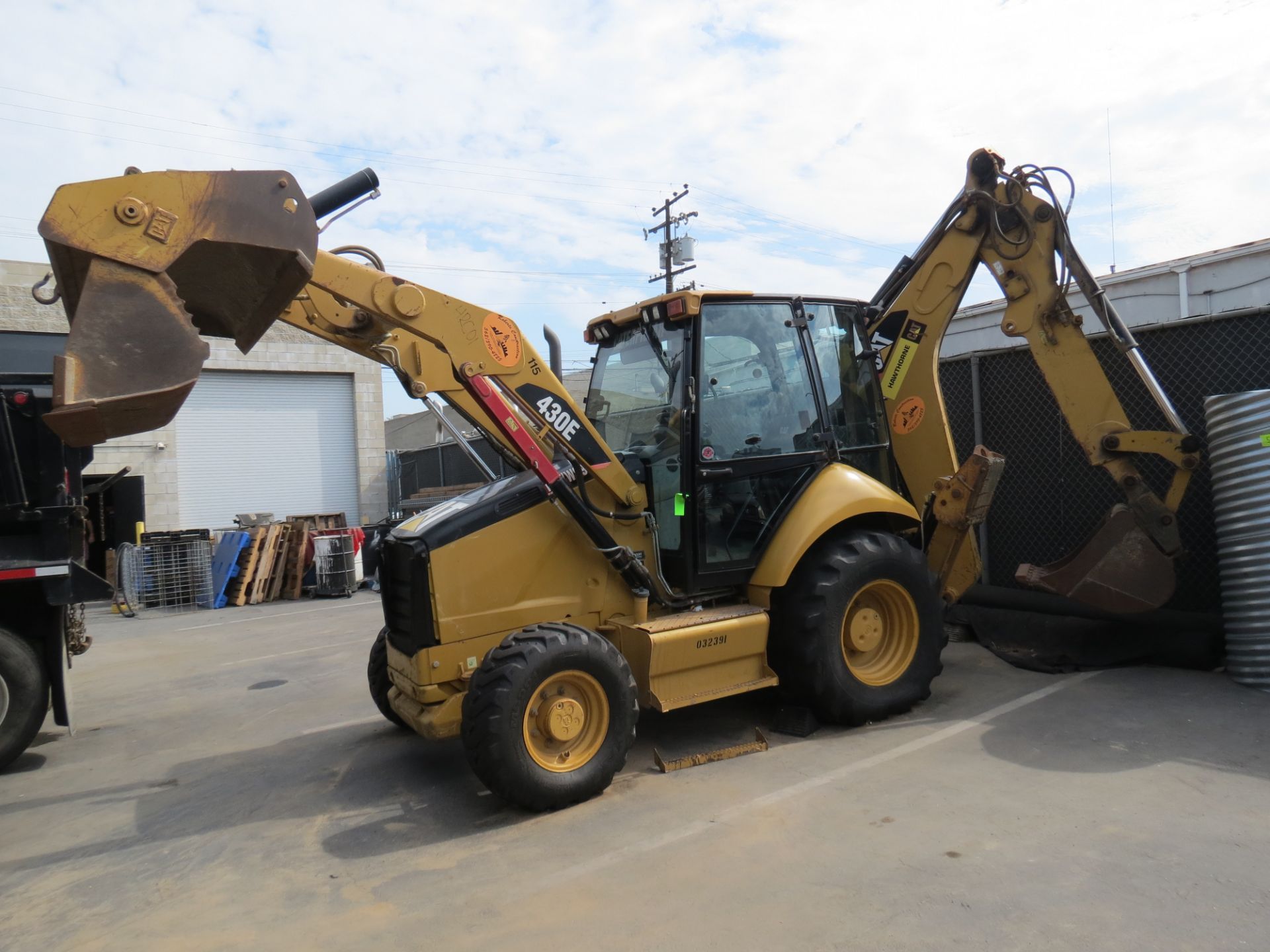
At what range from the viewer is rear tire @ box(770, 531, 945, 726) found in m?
5.30

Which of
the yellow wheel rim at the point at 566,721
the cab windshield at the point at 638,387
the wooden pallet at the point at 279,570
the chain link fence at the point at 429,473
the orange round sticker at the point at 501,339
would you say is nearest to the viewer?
the yellow wheel rim at the point at 566,721

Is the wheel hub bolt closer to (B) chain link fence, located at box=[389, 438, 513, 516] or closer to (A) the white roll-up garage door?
(B) chain link fence, located at box=[389, 438, 513, 516]

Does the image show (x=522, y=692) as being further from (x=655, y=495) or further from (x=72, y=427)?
(x=72, y=427)

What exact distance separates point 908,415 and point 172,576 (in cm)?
1236

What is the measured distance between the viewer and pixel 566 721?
4.48 metres

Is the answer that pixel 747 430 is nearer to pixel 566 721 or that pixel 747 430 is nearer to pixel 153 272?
pixel 566 721

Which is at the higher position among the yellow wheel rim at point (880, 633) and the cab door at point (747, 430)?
the cab door at point (747, 430)

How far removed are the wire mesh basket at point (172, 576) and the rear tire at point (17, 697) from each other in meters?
8.94

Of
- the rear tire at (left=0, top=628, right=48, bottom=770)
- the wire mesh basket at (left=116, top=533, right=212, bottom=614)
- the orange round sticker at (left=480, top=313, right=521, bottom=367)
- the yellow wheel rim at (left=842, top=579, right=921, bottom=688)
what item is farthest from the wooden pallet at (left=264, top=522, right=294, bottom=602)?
the yellow wheel rim at (left=842, top=579, right=921, bottom=688)

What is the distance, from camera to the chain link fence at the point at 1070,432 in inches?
253

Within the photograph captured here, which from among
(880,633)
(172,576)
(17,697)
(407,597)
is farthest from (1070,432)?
(172,576)

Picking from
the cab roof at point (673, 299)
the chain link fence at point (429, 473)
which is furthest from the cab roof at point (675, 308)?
the chain link fence at point (429, 473)

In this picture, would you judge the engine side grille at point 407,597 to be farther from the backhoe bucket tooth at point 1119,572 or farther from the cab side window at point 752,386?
the backhoe bucket tooth at point 1119,572

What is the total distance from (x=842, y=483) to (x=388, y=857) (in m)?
3.34
